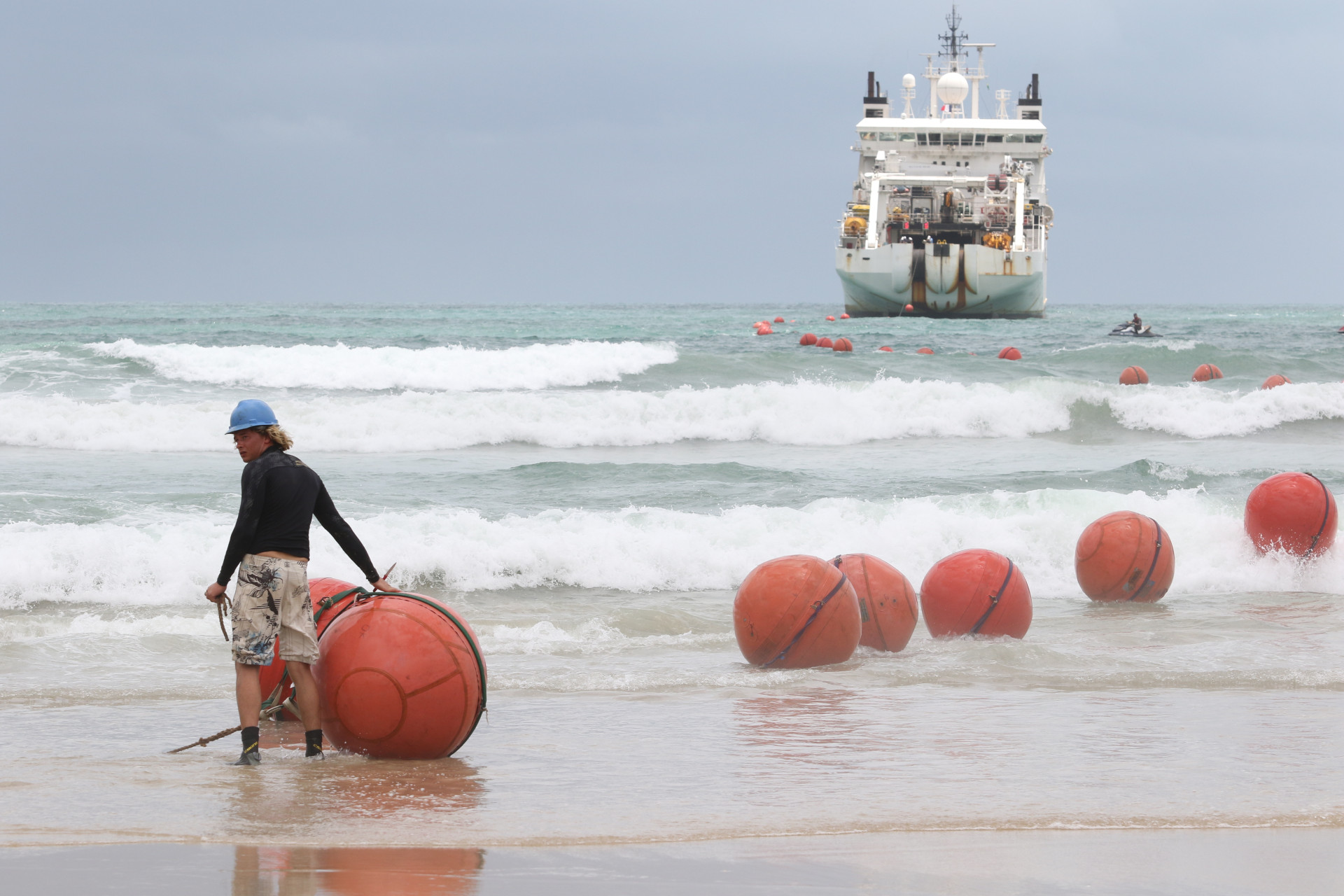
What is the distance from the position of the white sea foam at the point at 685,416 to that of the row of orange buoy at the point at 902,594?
11.9 m

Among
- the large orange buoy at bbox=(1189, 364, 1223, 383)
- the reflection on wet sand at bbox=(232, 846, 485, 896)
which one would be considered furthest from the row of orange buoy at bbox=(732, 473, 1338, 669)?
the large orange buoy at bbox=(1189, 364, 1223, 383)

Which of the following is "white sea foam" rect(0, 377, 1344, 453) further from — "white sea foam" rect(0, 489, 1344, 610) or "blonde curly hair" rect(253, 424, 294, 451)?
"blonde curly hair" rect(253, 424, 294, 451)

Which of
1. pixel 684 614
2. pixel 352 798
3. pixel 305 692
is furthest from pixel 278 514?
pixel 684 614

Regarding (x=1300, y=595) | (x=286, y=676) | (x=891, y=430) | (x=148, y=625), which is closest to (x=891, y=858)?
(x=286, y=676)

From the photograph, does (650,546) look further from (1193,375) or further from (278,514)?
(1193,375)

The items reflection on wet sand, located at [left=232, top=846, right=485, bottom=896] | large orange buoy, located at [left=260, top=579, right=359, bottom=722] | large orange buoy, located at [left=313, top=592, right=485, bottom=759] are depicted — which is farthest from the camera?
large orange buoy, located at [left=260, top=579, right=359, bottom=722]

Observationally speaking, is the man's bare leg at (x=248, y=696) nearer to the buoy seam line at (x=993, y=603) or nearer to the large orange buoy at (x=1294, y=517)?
the buoy seam line at (x=993, y=603)

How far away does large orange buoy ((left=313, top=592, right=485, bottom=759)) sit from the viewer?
5711 mm

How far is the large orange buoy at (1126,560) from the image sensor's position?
35.0 feet

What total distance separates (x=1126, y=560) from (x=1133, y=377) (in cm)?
2256

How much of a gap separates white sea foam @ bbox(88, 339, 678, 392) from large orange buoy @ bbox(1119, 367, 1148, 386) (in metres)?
10.5

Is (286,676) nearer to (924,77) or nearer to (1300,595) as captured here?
(1300,595)

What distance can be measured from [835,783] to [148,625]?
5.72 m

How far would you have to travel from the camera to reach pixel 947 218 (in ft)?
196
